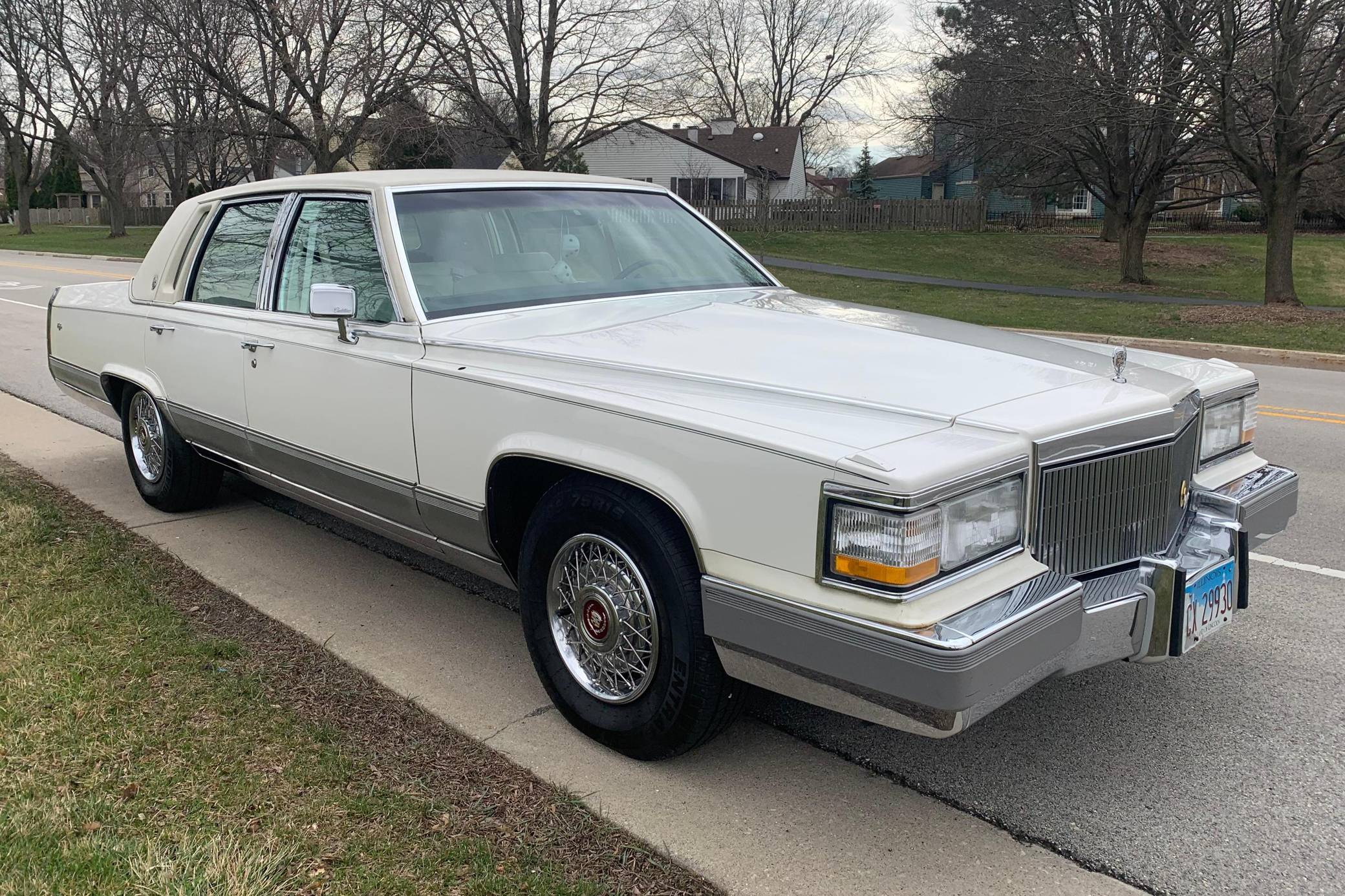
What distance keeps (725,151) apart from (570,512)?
180ft

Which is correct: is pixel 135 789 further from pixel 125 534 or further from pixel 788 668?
pixel 125 534

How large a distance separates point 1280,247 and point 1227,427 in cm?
1851

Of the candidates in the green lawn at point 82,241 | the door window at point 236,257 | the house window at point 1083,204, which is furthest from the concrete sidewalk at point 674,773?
the house window at point 1083,204

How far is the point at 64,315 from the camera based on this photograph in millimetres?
6539

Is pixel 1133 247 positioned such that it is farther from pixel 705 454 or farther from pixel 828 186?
pixel 828 186

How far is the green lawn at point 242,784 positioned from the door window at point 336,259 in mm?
1336

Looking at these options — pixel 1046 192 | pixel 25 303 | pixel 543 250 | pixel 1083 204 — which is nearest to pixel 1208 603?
pixel 543 250

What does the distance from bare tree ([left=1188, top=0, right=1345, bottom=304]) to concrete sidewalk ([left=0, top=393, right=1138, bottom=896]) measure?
15.8 metres

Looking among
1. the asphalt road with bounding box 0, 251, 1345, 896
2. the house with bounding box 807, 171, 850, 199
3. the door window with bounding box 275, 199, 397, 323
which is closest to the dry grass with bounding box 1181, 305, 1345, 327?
the asphalt road with bounding box 0, 251, 1345, 896

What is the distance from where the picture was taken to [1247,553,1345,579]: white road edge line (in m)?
4.90

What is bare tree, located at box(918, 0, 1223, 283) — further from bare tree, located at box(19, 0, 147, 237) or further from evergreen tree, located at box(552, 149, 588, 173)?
bare tree, located at box(19, 0, 147, 237)

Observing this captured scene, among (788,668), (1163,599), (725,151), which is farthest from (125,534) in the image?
(725,151)

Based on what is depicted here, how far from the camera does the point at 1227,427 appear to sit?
3.80 m

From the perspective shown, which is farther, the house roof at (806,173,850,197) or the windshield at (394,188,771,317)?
the house roof at (806,173,850,197)
